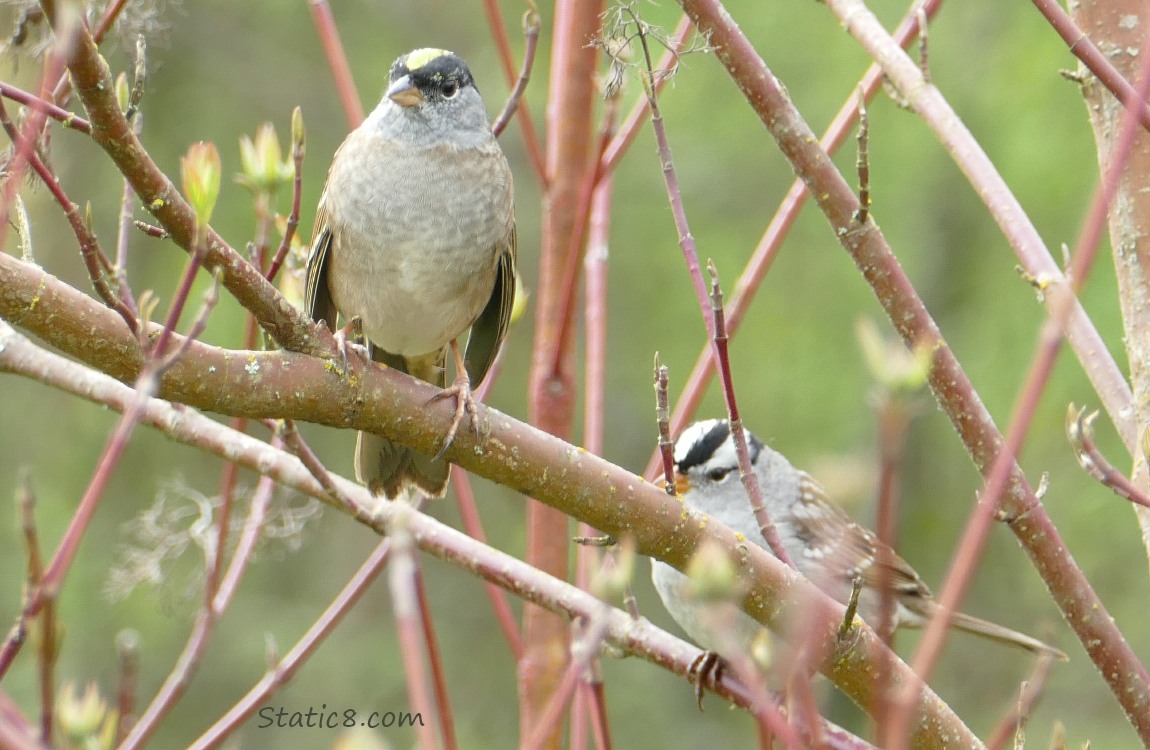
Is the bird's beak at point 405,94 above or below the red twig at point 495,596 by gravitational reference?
above

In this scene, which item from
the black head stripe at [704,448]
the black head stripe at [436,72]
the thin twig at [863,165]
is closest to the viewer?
the thin twig at [863,165]

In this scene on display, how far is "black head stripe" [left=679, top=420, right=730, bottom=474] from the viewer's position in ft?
13.7

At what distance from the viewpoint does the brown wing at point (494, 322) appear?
10.9 feet

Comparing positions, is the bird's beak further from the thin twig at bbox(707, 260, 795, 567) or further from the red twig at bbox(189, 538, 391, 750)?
the thin twig at bbox(707, 260, 795, 567)

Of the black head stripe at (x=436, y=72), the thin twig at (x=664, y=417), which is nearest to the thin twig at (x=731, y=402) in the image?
the thin twig at (x=664, y=417)

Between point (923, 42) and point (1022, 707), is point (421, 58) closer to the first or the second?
point (923, 42)

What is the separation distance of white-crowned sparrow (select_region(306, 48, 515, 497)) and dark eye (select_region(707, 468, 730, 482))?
1079 millimetres

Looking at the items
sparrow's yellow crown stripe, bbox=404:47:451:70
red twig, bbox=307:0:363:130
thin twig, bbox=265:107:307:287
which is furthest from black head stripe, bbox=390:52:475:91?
thin twig, bbox=265:107:307:287

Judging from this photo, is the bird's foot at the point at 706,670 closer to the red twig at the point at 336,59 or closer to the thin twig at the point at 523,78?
the thin twig at the point at 523,78

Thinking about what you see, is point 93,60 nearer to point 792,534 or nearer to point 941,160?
point 792,534

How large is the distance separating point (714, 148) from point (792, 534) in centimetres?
373

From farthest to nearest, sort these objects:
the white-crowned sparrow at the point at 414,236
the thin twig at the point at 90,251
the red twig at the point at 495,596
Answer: the white-crowned sparrow at the point at 414,236
the red twig at the point at 495,596
the thin twig at the point at 90,251

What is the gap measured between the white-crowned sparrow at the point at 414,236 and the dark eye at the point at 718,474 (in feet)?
3.54

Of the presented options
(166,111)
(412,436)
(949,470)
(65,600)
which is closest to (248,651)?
(65,600)
